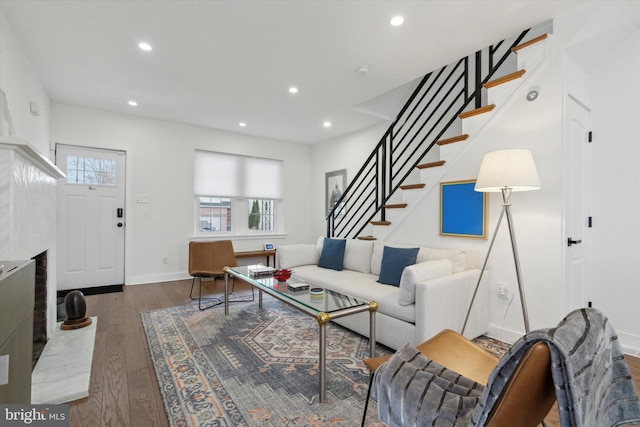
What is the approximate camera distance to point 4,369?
3.15ft

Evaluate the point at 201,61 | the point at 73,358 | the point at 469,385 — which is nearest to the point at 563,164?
the point at 469,385

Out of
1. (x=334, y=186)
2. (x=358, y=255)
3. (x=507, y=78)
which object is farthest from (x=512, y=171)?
(x=334, y=186)

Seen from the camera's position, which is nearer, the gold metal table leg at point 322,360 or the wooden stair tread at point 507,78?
the gold metal table leg at point 322,360

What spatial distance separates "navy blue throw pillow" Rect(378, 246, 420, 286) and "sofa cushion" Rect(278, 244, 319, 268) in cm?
118

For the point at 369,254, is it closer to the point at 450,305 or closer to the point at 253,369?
the point at 450,305

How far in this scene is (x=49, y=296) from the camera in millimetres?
2650

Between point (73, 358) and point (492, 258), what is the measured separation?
142 inches

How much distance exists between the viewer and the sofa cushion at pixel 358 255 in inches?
138

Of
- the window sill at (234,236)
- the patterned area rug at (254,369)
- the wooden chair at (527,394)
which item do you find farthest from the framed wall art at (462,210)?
the window sill at (234,236)

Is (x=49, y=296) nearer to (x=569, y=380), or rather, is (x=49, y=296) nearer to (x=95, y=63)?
(x=95, y=63)

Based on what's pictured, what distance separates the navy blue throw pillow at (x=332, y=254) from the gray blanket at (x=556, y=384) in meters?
2.24

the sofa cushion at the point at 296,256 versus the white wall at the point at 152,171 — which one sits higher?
the white wall at the point at 152,171

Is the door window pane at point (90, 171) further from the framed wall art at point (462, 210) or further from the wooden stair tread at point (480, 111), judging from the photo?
the wooden stair tread at point (480, 111)

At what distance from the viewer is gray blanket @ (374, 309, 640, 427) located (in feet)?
2.39
